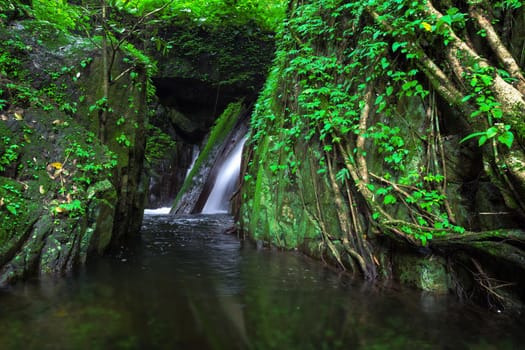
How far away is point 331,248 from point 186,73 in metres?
9.86

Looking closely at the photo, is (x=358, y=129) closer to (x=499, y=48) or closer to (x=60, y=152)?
(x=499, y=48)

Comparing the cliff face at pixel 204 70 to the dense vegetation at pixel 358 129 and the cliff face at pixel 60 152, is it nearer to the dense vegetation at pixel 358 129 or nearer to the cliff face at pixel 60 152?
the cliff face at pixel 60 152

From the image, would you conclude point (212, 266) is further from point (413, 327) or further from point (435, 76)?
point (435, 76)

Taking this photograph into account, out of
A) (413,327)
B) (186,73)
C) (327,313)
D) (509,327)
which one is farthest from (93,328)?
(186,73)

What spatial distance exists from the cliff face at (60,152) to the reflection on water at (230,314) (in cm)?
45

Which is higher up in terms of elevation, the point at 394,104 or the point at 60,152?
the point at 394,104

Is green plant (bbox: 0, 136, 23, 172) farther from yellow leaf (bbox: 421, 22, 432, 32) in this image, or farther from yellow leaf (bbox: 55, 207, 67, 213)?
yellow leaf (bbox: 421, 22, 432, 32)

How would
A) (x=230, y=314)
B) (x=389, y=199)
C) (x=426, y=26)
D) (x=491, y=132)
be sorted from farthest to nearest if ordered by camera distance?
(x=389, y=199)
(x=426, y=26)
(x=230, y=314)
(x=491, y=132)

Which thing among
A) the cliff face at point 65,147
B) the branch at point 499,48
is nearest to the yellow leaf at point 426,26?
the branch at point 499,48

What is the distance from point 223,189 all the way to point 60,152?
7.13m

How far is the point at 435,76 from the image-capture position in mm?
3619

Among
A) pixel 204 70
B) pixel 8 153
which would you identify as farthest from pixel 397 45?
pixel 204 70

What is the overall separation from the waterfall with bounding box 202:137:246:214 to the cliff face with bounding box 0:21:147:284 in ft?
15.6

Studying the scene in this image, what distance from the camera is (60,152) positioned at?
14.7 ft
